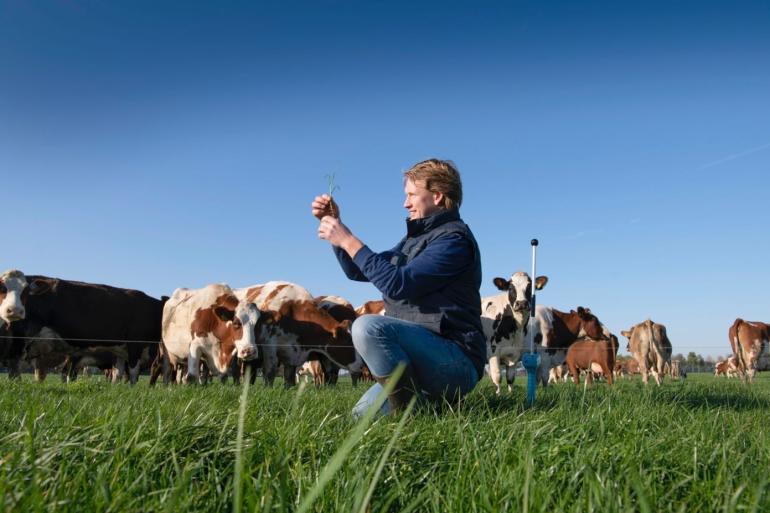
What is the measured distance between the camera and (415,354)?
4109 millimetres

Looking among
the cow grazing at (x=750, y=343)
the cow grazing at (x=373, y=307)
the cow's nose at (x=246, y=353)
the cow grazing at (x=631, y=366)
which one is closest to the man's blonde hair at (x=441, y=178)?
the cow's nose at (x=246, y=353)

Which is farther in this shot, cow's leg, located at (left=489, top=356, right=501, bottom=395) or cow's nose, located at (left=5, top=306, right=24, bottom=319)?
cow's leg, located at (left=489, top=356, right=501, bottom=395)

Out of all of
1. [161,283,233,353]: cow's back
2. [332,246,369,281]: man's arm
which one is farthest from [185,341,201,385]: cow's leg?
[332,246,369,281]: man's arm

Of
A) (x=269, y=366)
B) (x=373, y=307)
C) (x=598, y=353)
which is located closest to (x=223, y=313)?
(x=269, y=366)

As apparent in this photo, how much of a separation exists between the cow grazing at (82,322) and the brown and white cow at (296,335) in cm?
268

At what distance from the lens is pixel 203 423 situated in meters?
2.54

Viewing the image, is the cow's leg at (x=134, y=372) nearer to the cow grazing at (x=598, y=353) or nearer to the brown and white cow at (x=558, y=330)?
the brown and white cow at (x=558, y=330)

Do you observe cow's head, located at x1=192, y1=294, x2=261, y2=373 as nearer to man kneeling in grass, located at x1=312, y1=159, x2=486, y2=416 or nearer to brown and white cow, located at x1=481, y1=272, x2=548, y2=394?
brown and white cow, located at x1=481, y1=272, x2=548, y2=394

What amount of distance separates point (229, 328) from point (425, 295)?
10343 mm

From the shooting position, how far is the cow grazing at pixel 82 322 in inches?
557

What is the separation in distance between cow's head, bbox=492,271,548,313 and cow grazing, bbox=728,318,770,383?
14.0 metres

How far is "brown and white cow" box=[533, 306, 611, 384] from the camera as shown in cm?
1725

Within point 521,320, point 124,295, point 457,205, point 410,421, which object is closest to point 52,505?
point 410,421

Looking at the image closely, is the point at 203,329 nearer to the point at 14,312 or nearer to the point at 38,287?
the point at 38,287
